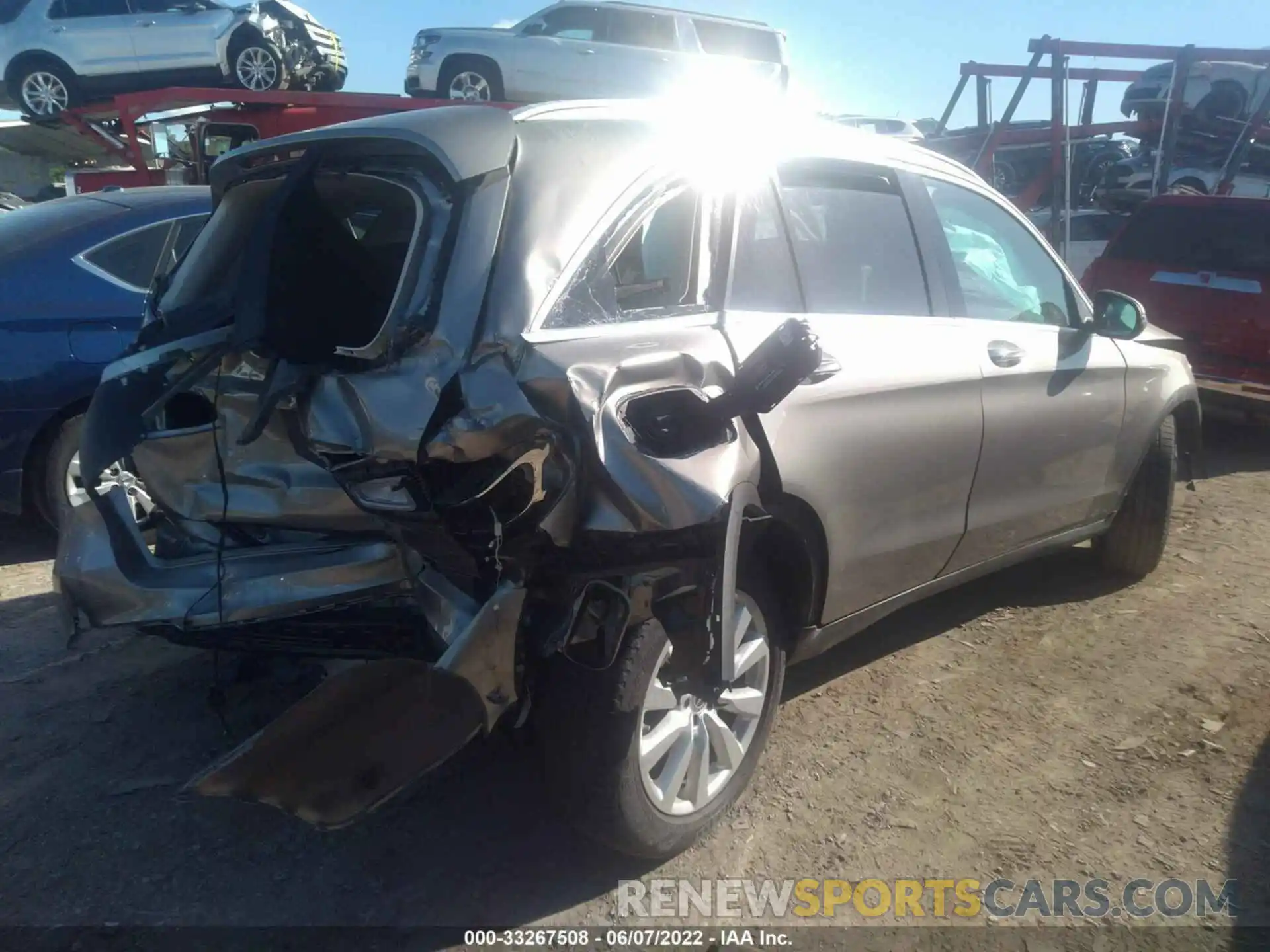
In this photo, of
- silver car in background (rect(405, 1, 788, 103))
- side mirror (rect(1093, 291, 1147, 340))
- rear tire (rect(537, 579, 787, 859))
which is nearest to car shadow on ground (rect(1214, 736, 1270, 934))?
rear tire (rect(537, 579, 787, 859))

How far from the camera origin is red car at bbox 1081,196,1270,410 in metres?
7.36

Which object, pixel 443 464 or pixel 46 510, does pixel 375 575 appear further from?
pixel 46 510

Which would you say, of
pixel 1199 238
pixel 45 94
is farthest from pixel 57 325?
pixel 45 94

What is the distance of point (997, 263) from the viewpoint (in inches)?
159

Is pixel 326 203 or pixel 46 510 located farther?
pixel 46 510

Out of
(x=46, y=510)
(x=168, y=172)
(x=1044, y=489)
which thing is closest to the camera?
(x=1044, y=489)

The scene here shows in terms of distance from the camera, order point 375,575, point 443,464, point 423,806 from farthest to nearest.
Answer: point 423,806 → point 375,575 → point 443,464

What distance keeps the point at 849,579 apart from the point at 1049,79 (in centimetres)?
980

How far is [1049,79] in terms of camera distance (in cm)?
1099

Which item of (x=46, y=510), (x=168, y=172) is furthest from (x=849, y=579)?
(x=168, y=172)

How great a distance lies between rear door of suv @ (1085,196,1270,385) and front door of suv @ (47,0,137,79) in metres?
10.4

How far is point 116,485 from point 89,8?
11.1 meters

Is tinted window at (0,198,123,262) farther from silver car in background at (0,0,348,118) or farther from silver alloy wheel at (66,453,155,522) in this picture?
silver car in background at (0,0,348,118)

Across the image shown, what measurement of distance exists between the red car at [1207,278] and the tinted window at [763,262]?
209 inches
